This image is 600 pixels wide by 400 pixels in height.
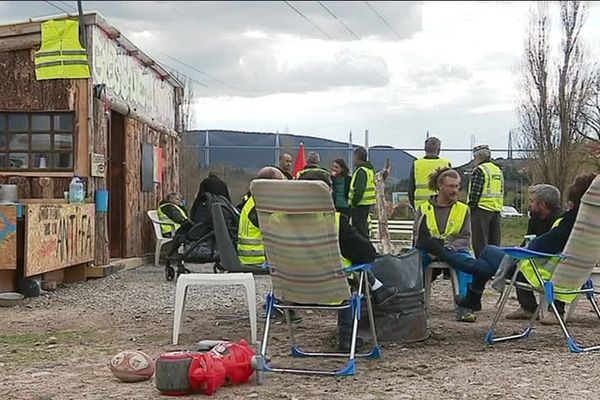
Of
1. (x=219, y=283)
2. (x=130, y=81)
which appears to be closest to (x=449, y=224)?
(x=219, y=283)

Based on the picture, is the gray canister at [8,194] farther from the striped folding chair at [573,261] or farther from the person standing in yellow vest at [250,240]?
the striped folding chair at [573,261]

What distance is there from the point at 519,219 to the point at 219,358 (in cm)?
1647

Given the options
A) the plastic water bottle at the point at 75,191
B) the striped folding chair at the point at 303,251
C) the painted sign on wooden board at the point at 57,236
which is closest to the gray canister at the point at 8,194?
the plastic water bottle at the point at 75,191

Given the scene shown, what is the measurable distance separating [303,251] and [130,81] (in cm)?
818

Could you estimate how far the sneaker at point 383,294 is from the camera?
623 cm

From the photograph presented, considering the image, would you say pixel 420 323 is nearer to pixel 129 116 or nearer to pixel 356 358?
pixel 356 358

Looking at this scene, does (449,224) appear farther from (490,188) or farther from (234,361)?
(234,361)

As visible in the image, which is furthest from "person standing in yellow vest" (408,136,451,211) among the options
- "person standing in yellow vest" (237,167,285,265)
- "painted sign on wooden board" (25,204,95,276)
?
"painted sign on wooden board" (25,204,95,276)

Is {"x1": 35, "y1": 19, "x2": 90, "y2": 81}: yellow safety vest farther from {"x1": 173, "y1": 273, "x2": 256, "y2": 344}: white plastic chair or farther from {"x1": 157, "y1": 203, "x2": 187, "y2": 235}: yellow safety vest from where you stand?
{"x1": 173, "y1": 273, "x2": 256, "y2": 344}: white plastic chair

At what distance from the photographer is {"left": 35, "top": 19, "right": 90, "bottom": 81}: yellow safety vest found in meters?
10.7

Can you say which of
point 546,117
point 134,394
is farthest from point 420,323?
→ point 546,117

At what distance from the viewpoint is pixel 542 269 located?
638cm

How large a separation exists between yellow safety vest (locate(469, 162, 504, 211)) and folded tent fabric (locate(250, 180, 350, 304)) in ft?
14.7

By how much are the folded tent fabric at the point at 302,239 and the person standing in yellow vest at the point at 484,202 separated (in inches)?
175
